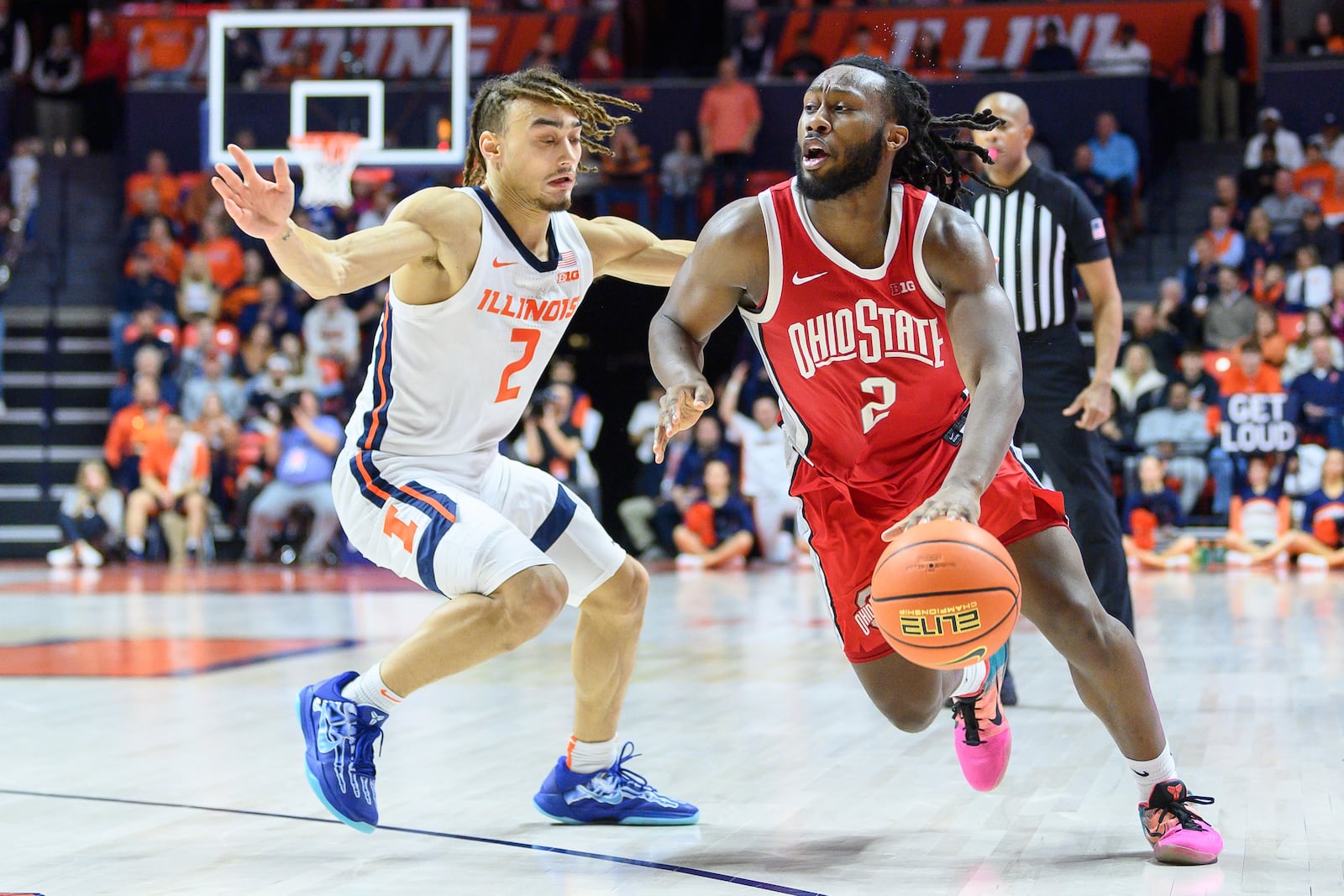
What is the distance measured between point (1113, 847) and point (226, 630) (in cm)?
621

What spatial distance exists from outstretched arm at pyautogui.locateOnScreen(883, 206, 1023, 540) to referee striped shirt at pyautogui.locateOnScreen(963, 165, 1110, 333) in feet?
6.70

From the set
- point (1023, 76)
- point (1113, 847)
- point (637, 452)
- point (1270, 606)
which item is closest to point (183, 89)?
point (637, 452)

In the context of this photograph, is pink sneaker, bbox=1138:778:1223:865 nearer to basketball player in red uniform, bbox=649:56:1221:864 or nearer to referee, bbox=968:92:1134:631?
basketball player in red uniform, bbox=649:56:1221:864

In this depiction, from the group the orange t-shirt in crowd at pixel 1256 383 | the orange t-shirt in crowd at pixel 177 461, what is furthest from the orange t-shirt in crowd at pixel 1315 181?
the orange t-shirt in crowd at pixel 177 461

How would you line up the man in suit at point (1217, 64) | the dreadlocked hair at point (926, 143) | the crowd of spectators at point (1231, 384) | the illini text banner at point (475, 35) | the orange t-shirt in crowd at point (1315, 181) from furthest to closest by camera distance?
the illini text banner at point (475, 35) < the man in suit at point (1217, 64) < the orange t-shirt in crowd at point (1315, 181) < the crowd of spectators at point (1231, 384) < the dreadlocked hair at point (926, 143)

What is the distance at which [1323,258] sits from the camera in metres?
13.9

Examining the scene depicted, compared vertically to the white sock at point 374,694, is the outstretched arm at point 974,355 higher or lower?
higher

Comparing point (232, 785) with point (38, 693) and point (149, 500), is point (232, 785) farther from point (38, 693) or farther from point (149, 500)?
point (149, 500)

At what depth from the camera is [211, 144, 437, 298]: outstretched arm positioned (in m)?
3.65

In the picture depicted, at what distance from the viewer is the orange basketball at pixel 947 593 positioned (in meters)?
3.24

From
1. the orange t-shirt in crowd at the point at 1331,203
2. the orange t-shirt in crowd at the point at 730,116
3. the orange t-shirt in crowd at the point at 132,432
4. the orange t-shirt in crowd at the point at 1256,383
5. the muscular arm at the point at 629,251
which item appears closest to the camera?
the muscular arm at the point at 629,251

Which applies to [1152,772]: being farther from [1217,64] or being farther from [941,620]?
[1217,64]

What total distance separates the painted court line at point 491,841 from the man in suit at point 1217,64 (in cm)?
1535

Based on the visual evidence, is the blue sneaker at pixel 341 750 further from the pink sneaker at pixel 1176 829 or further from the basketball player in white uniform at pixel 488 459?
the pink sneaker at pixel 1176 829
